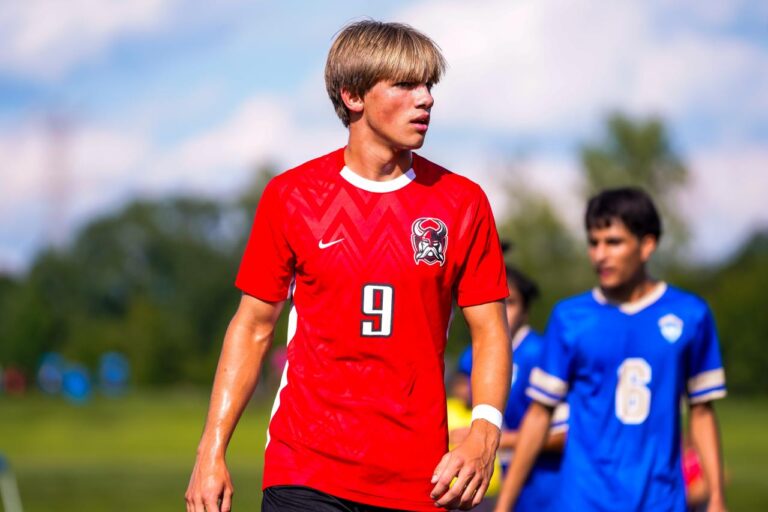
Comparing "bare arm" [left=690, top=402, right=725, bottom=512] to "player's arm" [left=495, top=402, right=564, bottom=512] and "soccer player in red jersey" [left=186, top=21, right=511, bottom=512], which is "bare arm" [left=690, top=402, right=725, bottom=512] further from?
"soccer player in red jersey" [left=186, top=21, right=511, bottom=512]

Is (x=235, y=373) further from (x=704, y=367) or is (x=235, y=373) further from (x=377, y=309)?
(x=704, y=367)

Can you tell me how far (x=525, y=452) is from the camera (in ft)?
22.8

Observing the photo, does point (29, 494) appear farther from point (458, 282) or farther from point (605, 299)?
point (458, 282)

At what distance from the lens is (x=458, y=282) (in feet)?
15.5

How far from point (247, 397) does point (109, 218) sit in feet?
337

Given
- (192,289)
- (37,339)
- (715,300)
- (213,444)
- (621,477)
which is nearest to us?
(213,444)

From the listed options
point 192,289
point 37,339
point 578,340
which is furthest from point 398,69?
point 192,289

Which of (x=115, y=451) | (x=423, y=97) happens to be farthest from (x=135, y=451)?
(x=423, y=97)

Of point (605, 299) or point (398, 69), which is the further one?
point (605, 299)

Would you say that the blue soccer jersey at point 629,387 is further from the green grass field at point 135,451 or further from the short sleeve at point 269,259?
the green grass field at point 135,451

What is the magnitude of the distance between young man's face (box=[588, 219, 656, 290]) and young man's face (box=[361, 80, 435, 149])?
2.45m

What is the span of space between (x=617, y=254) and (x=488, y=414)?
2649mm

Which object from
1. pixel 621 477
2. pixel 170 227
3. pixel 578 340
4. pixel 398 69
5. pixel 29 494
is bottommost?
pixel 29 494

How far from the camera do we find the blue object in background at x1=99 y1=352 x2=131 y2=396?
76994 mm
